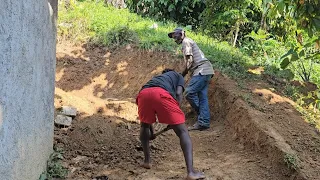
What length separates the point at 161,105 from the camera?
407cm

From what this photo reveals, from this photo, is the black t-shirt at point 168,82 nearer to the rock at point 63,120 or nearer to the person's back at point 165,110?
the person's back at point 165,110

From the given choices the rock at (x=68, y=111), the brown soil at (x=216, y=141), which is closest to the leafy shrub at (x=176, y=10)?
the brown soil at (x=216, y=141)

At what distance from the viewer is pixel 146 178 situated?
4.30 m

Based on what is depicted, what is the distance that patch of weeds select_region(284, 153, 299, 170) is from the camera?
4355 mm

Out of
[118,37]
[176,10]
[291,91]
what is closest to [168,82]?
[291,91]

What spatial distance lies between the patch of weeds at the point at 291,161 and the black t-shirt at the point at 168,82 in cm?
152

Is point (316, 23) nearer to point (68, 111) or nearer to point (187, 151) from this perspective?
point (187, 151)

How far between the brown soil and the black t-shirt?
3.33 feet

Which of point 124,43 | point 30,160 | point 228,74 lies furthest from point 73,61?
point 30,160

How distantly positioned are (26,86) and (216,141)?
3.36 m

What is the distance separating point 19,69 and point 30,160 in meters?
0.95

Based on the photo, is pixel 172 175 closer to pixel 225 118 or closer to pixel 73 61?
pixel 225 118

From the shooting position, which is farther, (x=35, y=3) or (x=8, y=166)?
(x=35, y=3)

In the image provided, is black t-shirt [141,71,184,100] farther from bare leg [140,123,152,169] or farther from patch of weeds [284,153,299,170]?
patch of weeds [284,153,299,170]
